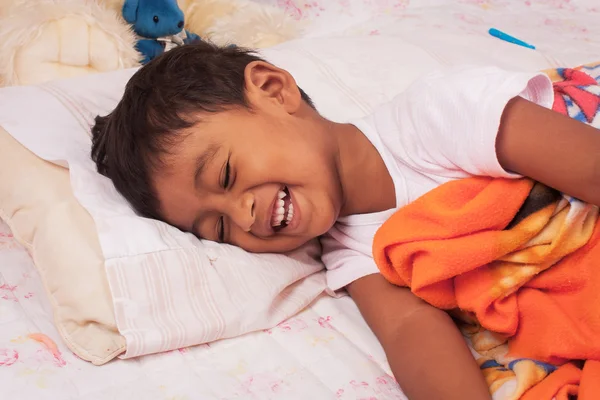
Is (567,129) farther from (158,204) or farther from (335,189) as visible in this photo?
(158,204)

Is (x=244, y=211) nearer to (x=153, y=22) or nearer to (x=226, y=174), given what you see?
(x=226, y=174)

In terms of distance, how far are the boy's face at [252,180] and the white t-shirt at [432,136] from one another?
0.30 ft

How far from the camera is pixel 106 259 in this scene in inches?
37.5

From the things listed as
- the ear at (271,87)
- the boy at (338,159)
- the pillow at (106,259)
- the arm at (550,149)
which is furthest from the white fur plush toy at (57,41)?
the arm at (550,149)

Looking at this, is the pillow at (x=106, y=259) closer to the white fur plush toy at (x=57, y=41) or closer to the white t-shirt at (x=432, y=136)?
the white t-shirt at (x=432, y=136)

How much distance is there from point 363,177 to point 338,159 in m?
0.05

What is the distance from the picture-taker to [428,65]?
1548 mm

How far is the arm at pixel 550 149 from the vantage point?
879mm

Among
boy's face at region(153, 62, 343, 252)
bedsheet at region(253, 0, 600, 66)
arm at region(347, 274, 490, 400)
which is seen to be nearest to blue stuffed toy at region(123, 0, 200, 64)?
bedsheet at region(253, 0, 600, 66)

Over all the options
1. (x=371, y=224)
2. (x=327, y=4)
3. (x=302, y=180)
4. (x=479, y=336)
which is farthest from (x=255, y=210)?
(x=327, y=4)

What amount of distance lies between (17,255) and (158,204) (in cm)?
26

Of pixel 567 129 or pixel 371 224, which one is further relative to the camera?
pixel 371 224

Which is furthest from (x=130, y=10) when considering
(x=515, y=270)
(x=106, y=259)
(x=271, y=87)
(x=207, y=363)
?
(x=515, y=270)

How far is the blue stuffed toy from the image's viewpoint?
1.73 m
